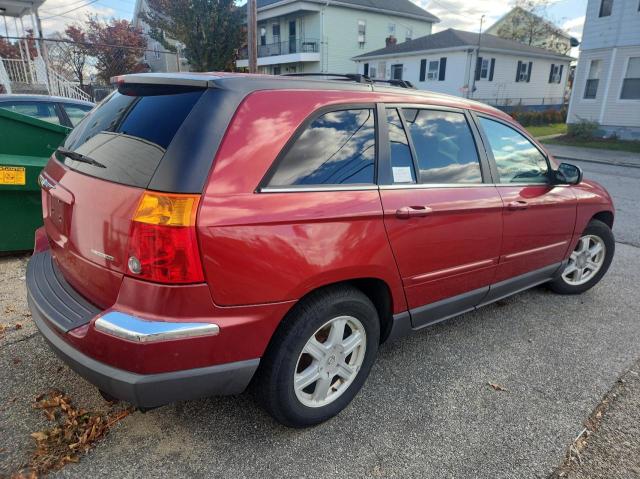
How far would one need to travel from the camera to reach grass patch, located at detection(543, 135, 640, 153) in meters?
16.5

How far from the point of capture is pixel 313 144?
7.31 feet

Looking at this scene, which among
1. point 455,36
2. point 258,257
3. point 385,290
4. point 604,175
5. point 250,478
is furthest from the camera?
point 455,36

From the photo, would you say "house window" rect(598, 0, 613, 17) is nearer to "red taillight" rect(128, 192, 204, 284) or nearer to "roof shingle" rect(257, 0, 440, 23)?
"roof shingle" rect(257, 0, 440, 23)

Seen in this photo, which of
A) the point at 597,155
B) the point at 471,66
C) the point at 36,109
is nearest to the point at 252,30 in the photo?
the point at 36,109

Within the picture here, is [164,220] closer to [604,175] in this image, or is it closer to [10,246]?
[10,246]

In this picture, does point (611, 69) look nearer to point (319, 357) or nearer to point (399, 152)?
point (399, 152)

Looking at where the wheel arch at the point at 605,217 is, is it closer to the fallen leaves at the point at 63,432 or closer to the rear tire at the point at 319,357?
the rear tire at the point at 319,357

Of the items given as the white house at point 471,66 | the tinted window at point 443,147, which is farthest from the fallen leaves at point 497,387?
the white house at point 471,66

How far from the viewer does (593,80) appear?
1898cm

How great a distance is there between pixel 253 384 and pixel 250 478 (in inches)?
16.5

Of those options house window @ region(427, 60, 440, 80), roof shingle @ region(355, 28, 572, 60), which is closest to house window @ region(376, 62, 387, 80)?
roof shingle @ region(355, 28, 572, 60)

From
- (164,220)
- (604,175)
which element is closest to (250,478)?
(164,220)

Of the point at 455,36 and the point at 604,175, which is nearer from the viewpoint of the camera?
the point at 604,175

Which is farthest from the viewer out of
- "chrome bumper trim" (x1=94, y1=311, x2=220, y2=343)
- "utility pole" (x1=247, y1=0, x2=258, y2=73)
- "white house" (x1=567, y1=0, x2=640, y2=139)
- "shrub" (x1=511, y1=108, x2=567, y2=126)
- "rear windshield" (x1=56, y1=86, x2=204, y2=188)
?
"shrub" (x1=511, y1=108, x2=567, y2=126)
